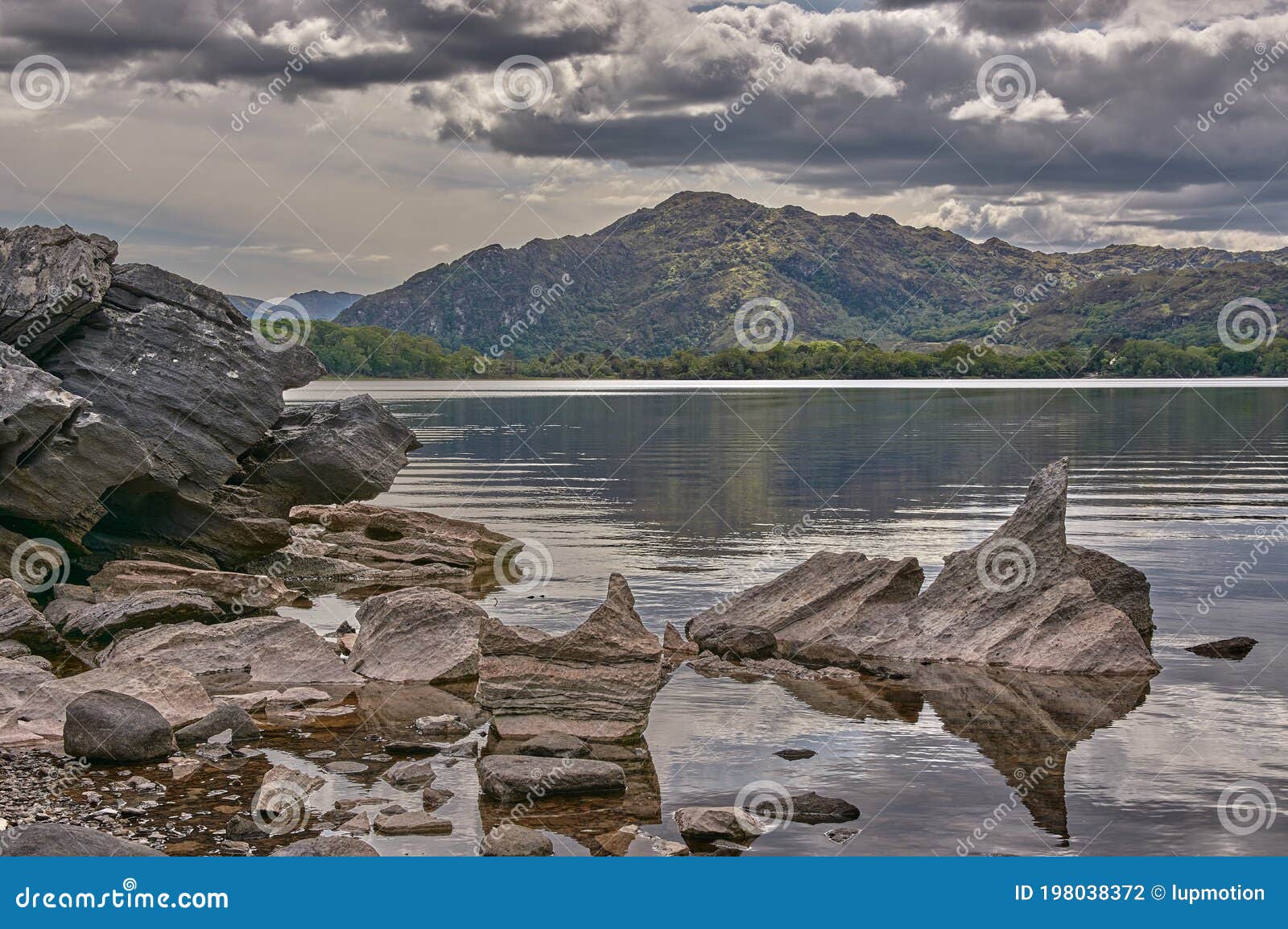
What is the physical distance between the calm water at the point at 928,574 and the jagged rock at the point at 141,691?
19.7ft

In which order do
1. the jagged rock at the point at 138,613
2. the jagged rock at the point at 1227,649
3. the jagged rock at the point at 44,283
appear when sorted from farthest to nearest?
the jagged rock at the point at 44,283 < the jagged rock at the point at 138,613 < the jagged rock at the point at 1227,649

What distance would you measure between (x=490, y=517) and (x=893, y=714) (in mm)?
35338

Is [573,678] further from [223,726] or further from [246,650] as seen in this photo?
[246,650]

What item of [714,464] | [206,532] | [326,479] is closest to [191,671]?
[206,532]

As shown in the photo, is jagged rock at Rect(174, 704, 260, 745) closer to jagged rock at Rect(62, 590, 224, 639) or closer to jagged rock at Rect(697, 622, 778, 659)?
jagged rock at Rect(62, 590, 224, 639)

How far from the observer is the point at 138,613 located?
31047mm

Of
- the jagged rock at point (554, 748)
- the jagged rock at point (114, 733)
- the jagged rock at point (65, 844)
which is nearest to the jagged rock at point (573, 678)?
the jagged rock at point (554, 748)

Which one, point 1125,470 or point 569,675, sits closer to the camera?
point 569,675

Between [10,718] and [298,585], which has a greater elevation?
[298,585]

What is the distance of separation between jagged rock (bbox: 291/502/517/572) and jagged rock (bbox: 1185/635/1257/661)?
24.1 meters

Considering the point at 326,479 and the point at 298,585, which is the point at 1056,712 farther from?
the point at 326,479

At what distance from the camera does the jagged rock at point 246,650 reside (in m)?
27.8

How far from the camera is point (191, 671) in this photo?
27.6 metres
